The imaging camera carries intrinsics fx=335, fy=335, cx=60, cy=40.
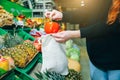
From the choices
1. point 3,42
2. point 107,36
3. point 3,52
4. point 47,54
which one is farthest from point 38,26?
point 107,36

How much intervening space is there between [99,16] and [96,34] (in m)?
0.17

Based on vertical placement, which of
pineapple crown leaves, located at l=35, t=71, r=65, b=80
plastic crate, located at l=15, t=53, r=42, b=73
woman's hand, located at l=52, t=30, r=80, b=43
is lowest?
plastic crate, located at l=15, t=53, r=42, b=73

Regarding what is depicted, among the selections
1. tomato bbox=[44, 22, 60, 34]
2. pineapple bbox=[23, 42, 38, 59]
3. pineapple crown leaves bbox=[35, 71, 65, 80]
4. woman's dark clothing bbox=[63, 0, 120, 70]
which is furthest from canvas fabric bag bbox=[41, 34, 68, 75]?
pineapple bbox=[23, 42, 38, 59]

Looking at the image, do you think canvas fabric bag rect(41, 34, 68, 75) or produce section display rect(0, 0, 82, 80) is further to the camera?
produce section display rect(0, 0, 82, 80)

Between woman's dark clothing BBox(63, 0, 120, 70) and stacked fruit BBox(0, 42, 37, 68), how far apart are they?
1320 mm

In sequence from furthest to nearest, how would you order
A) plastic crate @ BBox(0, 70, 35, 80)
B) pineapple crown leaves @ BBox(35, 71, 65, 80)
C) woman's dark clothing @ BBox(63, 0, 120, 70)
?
pineapple crown leaves @ BBox(35, 71, 65, 80) → plastic crate @ BBox(0, 70, 35, 80) → woman's dark clothing @ BBox(63, 0, 120, 70)

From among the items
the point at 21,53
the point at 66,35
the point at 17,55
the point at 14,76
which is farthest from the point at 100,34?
the point at 21,53

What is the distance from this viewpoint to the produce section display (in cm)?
322

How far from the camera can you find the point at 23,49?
14.9ft

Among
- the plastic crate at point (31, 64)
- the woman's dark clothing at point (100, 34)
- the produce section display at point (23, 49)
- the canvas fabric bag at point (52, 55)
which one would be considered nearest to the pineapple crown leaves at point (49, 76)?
the produce section display at point (23, 49)

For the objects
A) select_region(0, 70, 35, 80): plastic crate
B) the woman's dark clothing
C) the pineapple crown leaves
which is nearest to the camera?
the woman's dark clothing

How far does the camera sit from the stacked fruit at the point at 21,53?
A: 13.5 feet

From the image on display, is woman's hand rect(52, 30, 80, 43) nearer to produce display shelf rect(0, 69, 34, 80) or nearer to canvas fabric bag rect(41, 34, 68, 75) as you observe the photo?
canvas fabric bag rect(41, 34, 68, 75)

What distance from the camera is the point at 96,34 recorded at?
101 inches
